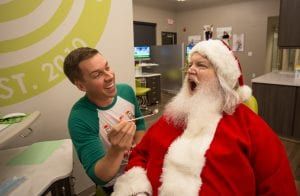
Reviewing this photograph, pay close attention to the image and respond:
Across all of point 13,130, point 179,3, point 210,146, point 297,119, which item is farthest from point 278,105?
point 179,3

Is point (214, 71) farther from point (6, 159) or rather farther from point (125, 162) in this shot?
point (6, 159)

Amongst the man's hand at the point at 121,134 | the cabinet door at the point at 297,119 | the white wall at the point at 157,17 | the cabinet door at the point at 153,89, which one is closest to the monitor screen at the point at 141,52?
the cabinet door at the point at 153,89

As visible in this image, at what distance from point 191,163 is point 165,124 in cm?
28

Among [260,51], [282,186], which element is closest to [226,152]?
[282,186]

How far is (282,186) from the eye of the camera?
3.14ft

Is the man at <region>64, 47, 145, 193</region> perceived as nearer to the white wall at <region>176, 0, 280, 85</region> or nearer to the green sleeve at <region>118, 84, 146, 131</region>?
the green sleeve at <region>118, 84, 146, 131</region>

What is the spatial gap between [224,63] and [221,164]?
47cm

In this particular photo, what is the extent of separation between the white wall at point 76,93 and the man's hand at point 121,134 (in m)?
0.98

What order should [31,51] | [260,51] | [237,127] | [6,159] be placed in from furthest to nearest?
[260,51] → [31,51] → [6,159] → [237,127]

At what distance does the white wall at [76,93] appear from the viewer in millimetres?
1667

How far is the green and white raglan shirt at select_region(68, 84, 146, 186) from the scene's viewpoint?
3.74 feet

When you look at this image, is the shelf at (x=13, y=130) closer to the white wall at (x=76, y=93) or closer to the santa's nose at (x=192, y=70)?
the white wall at (x=76, y=93)

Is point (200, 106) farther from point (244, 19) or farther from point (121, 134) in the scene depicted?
point (244, 19)

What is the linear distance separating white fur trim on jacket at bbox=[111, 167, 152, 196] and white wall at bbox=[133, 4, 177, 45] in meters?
6.07
